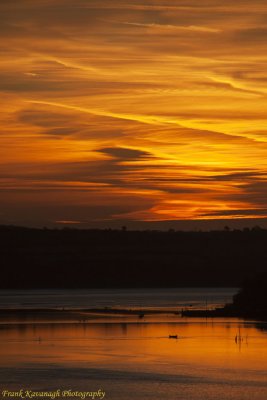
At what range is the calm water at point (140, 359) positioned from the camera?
49.5 metres

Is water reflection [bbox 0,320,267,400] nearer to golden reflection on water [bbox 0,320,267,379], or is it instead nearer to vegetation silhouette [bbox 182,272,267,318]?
golden reflection on water [bbox 0,320,267,379]

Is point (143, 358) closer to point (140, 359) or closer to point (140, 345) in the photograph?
point (140, 359)

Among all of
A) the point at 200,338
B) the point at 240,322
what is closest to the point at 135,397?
the point at 200,338

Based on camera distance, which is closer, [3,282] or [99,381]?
[99,381]

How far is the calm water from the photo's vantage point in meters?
49.5

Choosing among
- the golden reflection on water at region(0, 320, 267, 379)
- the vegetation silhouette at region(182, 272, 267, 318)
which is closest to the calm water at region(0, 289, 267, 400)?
the golden reflection on water at region(0, 320, 267, 379)

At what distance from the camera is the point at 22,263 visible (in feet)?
614

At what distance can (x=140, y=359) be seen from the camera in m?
59.8

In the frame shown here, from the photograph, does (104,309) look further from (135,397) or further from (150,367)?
(135,397)

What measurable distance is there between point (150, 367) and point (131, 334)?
59.1 ft

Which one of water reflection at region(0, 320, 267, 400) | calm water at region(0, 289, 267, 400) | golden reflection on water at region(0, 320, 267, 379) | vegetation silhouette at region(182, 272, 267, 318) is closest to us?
calm water at region(0, 289, 267, 400)

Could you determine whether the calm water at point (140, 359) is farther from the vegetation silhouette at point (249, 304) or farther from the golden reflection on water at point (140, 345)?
the vegetation silhouette at point (249, 304)

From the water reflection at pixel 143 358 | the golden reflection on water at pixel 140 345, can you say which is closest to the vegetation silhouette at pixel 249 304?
the golden reflection on water at pixel 140 345

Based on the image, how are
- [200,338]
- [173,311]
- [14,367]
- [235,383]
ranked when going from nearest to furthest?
[235,383], [14,367], [200,338], [173,311]
